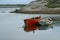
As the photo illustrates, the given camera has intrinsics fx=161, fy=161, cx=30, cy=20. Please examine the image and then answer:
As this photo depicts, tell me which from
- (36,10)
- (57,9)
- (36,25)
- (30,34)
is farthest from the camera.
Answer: (36,10)

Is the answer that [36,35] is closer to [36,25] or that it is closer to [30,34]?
[30,34]

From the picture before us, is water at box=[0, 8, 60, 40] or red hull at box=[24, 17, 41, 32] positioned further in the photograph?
red hull at box=[24, 17, 41, 32]

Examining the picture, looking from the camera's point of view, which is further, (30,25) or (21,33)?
(30,25)

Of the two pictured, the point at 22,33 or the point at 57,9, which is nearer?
the point at 22,33

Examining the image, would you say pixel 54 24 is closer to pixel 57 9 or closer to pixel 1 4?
pixel 57 9

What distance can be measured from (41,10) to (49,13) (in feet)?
0.48

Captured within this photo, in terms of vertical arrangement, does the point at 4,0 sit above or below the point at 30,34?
above

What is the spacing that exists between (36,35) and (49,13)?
1.00 metres

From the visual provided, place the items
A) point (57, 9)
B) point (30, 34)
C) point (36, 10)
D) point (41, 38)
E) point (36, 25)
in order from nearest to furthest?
point (41, 38) → point (30, 34) → point (36, 25) → point (57, 9) → point (36, 10)

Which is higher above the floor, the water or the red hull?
the red hull

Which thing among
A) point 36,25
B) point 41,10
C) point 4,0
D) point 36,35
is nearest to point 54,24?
point 36,25

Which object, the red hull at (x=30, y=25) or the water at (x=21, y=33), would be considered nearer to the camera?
the water at (x=21, y=33)

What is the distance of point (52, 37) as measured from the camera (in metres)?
1.52

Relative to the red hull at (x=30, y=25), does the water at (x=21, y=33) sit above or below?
below
